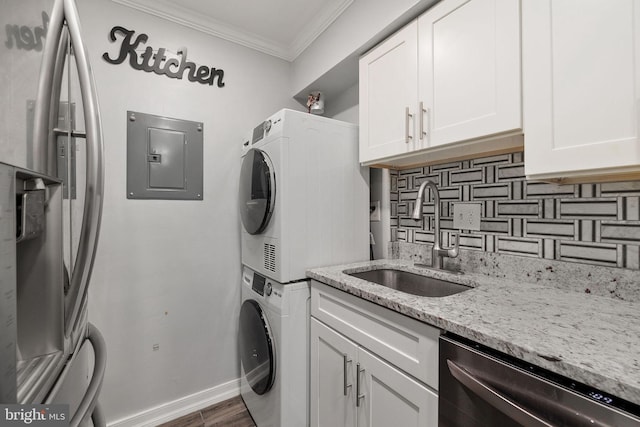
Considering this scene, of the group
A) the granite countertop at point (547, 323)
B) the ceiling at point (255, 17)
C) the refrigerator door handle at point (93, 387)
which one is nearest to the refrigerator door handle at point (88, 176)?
the refrigerator door handle at point (93, 387)

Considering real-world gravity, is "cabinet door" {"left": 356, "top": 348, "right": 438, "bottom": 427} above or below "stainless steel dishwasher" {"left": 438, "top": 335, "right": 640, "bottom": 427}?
below

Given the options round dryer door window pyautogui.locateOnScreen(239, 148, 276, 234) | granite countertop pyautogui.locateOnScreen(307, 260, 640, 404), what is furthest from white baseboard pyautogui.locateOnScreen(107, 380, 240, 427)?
granite countertop pyautogui.locateOnScreen(307, 260, 640, 404)

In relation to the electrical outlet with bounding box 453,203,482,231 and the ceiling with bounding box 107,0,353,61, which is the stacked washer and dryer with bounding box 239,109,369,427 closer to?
the electrical outlet with bounding box 453,203,482,231

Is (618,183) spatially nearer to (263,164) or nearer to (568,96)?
(568,96)

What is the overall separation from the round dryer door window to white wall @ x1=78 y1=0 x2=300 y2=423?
32cm

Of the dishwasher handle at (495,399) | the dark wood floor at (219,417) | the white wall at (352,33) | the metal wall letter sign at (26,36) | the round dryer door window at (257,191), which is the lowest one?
the dark wood floor at (219,417)

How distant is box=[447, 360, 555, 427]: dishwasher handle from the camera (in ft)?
2.06

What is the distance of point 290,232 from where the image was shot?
1506 millimetres

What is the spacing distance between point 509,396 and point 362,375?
62cm

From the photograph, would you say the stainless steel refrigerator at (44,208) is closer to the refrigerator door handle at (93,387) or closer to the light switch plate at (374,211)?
the refrigerator door handle at (93,387)

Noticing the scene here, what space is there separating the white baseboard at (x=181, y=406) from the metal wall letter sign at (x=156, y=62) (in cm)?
217

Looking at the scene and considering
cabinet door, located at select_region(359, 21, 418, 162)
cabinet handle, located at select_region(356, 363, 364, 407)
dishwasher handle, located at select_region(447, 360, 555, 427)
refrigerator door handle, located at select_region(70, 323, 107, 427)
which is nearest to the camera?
refrigerator door handle, located at select_region(70, 323, 107, 427)

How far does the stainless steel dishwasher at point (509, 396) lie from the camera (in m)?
0.56

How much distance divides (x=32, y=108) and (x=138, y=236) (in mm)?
1455
